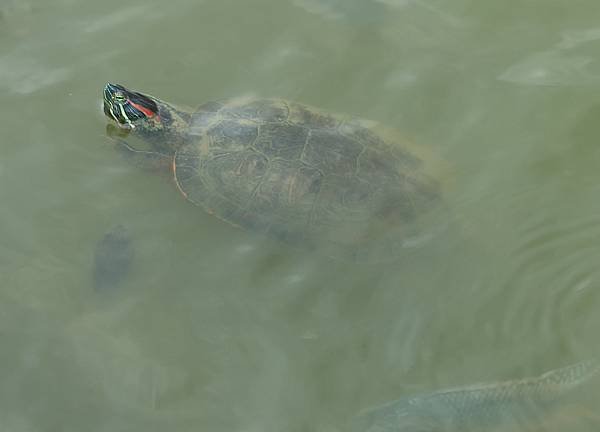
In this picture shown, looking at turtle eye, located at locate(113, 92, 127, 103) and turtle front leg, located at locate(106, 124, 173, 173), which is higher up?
turtle eye, located at locate(113, 92, 127, 103)

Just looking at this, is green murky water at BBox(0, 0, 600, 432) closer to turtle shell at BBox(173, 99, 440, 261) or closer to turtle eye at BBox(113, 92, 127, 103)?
turtle shell at BBox(173, 99, 440, 261)

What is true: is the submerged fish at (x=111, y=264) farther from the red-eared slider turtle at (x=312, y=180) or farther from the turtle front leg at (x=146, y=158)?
the turtle front leg at (x=146, y=158)

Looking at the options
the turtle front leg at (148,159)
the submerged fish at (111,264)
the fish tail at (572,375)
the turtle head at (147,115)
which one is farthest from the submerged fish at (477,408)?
the turtle head at (147,115)

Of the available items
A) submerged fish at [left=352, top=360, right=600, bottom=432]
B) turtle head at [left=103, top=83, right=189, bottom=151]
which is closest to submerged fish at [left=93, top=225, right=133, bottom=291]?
turtle head at [left=103, top=83, right=189, bottom=151]

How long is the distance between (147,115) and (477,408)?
316cm

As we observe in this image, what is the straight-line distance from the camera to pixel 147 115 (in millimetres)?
5219

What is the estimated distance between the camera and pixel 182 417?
402cm

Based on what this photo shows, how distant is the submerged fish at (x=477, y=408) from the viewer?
3.64 meters

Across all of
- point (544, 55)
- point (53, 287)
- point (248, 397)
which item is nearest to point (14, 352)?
point (53, 287)

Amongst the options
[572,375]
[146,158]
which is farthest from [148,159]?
[572,375]

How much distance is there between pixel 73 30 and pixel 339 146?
9.22 ft

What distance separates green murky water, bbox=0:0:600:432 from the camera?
13.4 ft

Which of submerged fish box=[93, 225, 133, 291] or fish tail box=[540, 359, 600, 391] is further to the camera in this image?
submerged fish box=[93, 225, 133, 291]

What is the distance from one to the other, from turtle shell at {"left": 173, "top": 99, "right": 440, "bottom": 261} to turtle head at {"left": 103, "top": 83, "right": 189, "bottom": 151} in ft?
1.70
